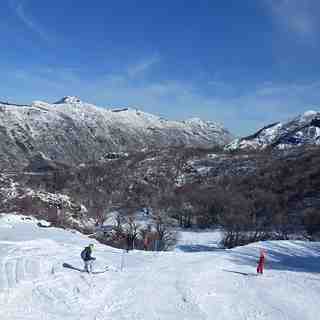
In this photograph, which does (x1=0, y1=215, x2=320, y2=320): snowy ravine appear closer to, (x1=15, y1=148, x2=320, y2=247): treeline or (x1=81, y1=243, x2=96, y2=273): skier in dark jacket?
(x1=81, y1=243, x2=96, y2=273): skier in dark jacket

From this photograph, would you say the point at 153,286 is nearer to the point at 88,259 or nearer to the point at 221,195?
the point at 88,259

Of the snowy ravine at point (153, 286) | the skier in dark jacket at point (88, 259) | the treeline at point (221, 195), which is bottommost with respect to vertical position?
the snowy ravine at point (153, 286)

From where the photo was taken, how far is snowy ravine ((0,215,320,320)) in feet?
73.7

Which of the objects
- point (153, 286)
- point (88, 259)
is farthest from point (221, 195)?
point (153, 286)

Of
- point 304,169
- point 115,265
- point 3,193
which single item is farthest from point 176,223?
point 115,265

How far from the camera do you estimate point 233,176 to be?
17175 centimetres

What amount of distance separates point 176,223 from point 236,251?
215 feet

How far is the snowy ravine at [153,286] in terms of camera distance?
73.7 ft

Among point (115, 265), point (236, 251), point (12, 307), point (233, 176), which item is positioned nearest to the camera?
point (12, 307)

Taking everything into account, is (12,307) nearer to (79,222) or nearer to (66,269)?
(66,269)

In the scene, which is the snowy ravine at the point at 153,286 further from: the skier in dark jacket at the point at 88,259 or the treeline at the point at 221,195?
the treeline at the point at 221,195

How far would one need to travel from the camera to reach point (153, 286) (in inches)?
1043

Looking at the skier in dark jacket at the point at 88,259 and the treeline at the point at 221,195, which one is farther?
the treeline at the point at 221,195

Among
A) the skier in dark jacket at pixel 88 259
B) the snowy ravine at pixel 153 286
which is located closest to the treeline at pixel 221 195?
the snowy ravine at pixel 153 286
